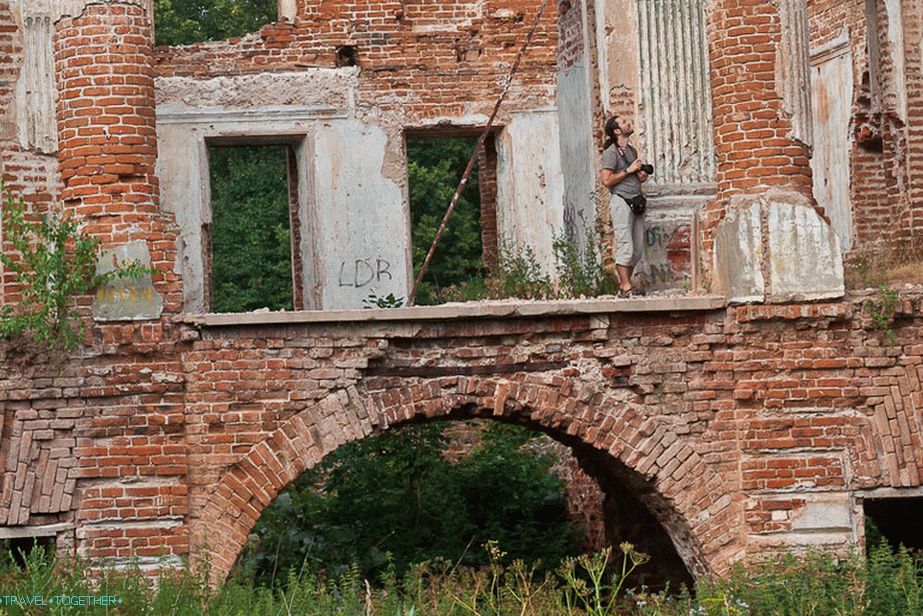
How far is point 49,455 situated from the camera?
33.1 feet

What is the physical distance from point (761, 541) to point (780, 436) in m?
0.70

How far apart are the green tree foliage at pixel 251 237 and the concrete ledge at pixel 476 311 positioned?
13.3 metres

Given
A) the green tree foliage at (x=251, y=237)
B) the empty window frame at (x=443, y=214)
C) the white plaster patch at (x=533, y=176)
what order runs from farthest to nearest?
the green tree foliage at (x=251, y=237) → the empty window frame at (x=443, y=214) → the white plaster patch at (x=533, y=176)

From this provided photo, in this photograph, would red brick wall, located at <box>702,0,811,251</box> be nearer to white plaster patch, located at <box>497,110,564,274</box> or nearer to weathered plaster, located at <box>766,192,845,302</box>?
weathered plaster, located at <box>766,192,845,302</box>

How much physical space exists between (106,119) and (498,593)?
12.6 feet

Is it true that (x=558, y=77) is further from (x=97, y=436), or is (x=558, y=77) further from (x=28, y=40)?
(x=97, y=436)

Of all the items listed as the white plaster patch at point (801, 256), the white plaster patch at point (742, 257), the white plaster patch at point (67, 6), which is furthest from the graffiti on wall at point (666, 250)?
the white plaster patch at point (67, 6)

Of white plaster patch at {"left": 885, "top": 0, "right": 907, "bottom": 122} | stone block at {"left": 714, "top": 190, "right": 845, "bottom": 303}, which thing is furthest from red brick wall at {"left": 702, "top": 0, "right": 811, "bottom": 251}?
white plaster patch at {"left": 885, "top": 0, "right": 907, "bottom": 122}

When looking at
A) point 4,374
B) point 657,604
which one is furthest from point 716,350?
point 4,374

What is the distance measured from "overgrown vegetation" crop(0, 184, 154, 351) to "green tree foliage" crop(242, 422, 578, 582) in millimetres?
3901

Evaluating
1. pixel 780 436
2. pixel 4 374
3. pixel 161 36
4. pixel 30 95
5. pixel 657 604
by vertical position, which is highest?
pixel 161 36

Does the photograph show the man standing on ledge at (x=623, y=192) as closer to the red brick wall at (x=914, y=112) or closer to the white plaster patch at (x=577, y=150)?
the white plaster patch at (x=577, y=150)

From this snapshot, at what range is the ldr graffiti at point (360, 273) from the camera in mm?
16234

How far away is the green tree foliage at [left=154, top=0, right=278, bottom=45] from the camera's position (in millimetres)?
24391
